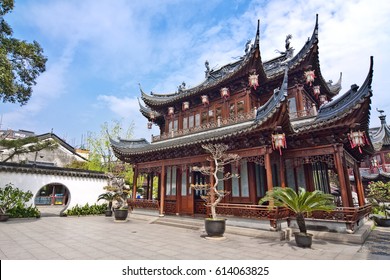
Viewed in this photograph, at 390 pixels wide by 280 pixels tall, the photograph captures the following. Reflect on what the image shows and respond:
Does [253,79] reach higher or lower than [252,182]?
higher

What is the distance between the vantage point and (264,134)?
837cm

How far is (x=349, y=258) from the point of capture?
5.27 m

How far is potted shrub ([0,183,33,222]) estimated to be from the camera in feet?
36.8

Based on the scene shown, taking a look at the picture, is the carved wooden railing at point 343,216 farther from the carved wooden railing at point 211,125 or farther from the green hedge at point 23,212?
the green hedge at point 23,212

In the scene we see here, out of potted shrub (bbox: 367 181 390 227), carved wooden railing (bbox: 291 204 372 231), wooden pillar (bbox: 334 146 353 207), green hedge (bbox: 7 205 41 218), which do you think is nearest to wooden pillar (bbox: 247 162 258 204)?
carved wooden railing (bbox: 291 204 372 231)

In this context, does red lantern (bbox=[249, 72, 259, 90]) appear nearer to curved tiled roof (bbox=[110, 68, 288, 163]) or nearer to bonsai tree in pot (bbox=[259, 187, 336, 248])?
A: curved tiled roof (bbox=[110, 68, 288, 163])

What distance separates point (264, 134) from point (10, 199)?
1344cm

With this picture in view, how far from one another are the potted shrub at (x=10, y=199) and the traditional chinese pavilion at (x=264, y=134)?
18.3ft

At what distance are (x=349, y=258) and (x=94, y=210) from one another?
1491cm

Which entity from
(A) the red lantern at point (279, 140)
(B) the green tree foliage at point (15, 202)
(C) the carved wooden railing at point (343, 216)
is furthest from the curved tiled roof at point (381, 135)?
(B) the green tree foliage at point (15, 202)

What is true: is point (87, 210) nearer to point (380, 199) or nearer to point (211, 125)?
point (211, 125)

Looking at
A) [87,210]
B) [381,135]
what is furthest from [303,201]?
[381,135]

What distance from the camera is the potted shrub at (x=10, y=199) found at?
11206 millimetres

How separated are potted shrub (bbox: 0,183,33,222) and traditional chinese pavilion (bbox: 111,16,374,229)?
5.58 m
